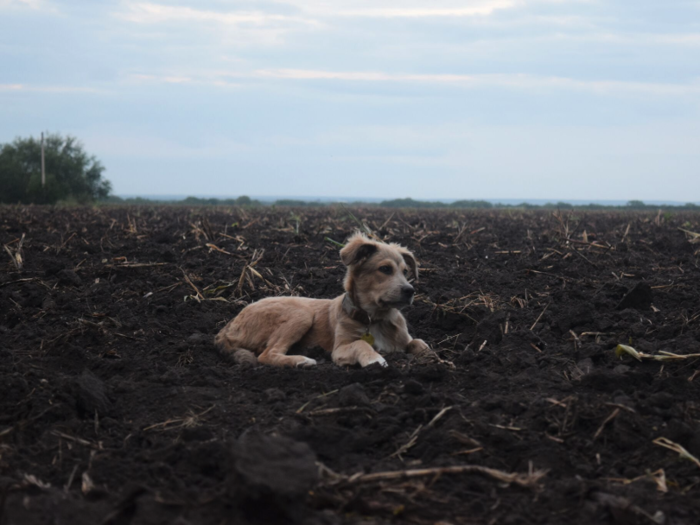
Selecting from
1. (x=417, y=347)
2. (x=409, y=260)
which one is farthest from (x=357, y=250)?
(x=417, y=347)

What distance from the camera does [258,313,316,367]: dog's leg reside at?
6.68 m

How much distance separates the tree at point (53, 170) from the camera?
52125 millimetres

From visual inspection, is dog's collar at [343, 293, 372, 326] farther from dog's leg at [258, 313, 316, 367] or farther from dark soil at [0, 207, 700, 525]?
dark soil at [0, 207, 700, 525]

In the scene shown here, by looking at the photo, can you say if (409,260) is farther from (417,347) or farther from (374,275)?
(417,347)

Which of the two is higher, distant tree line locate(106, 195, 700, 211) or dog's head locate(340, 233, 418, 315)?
distant tree line locate(106, 195, 700, 211)

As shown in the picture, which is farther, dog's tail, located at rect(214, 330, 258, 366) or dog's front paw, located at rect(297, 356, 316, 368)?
dog's tail, located at rect(214, 330, 258, 366)

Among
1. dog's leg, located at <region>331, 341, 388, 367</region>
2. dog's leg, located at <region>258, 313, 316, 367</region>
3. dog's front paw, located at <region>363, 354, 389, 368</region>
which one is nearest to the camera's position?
dog's front paw, located at <region>363, 354, 389, 368</region>

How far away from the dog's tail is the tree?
159ft

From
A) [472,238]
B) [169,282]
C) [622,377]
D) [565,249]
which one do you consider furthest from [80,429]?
[472,238]

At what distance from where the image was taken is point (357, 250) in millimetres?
7273

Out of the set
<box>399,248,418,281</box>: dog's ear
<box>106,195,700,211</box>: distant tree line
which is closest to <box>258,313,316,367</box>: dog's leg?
<box>399,248,418,281</box>: dog's ear

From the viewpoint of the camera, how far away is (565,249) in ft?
40.5

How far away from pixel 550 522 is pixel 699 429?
1.47 meters

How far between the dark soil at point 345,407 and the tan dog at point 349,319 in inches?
15.9
